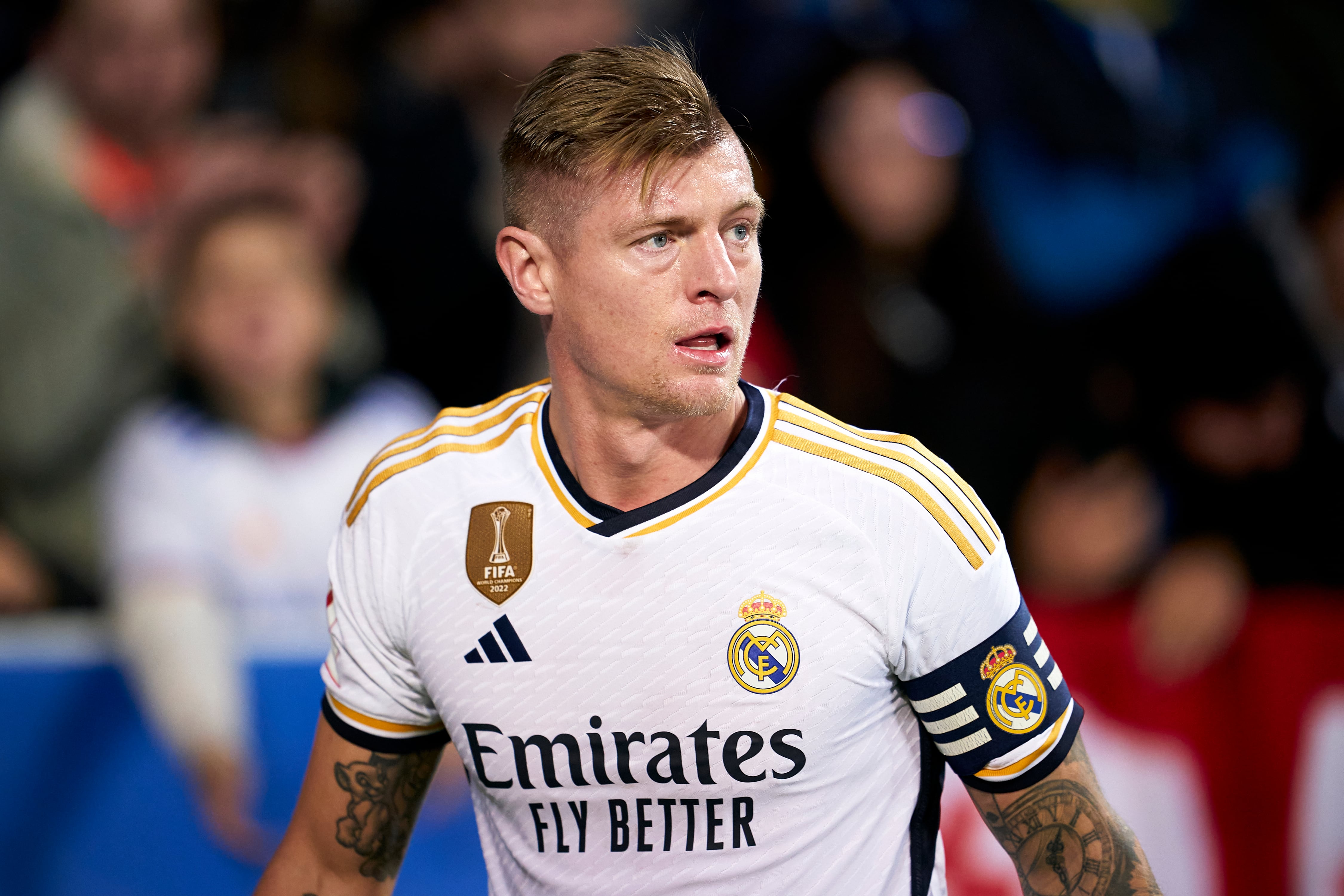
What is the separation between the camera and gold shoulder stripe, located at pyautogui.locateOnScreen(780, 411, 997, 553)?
5.72ft

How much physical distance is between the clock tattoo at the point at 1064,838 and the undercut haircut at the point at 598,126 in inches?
39.8

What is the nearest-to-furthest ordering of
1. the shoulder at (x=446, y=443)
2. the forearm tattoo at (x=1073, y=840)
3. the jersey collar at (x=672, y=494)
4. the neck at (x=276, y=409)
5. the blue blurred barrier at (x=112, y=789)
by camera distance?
1. the forearm tattoo at (x=1073, y=840)
2. the jersey collar at (x=672, y=494)
3. the shoulder at (x=446, y=443)
4. the blue blurred barrier at (x=112, y=789)
5. the neck at (x=276, y=409)

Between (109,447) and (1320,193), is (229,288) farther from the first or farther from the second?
(1320,193)

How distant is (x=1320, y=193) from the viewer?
4.68 meters

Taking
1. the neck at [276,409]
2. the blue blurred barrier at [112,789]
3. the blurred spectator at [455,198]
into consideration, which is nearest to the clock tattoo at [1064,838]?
the blue blurred barrier at [112,789]

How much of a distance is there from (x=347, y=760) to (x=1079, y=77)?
394 centimetres

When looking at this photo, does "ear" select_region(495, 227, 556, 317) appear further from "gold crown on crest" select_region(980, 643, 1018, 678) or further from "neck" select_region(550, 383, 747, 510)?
"gold crown on crest" select_region(980, 643, 1018, 678)

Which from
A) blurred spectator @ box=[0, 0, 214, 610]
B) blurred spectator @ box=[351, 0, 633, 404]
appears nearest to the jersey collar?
blurred spectator @ box=[351, 0, 633, 404]

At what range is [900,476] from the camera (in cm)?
178

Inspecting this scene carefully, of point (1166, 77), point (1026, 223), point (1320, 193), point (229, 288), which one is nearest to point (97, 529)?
point (229, 288)

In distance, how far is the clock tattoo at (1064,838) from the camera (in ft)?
5.58

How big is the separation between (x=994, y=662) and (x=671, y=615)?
0.46 meters

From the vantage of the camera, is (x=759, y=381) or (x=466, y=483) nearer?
(x=466, y=483)

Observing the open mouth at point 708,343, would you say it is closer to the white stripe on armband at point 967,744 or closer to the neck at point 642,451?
the neck at point 642,451
